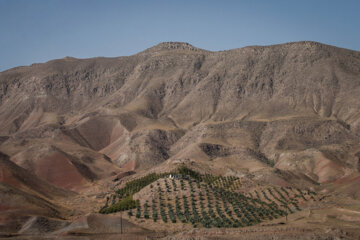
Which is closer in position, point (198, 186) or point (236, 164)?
point (198, 186)

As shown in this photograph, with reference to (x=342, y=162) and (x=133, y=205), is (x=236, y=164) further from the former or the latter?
(x=133, y=205)

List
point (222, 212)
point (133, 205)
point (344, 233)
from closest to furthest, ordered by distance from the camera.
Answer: point (344, 233) → point (222, 212) → point (133, 205)

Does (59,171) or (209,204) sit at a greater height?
(209,204)

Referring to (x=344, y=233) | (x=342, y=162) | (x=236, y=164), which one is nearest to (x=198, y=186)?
(x=344, y=233)

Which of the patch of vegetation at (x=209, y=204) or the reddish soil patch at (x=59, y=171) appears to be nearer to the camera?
the patch of vegetation at (x=209, y=204)

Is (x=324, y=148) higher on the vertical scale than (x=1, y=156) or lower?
lower

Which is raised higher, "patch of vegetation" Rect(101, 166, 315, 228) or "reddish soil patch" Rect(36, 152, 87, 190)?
"patch of vegetation" Rect(101, 166, 315, 228)

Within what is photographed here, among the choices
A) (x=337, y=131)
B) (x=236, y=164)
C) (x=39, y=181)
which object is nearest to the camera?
(x=39, y=181)

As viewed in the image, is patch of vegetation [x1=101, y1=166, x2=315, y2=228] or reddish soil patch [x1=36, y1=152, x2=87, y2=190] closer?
patch of vegetation [x1=101, y1=166, x2=315, y2=228]

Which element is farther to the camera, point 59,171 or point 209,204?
point 59,171

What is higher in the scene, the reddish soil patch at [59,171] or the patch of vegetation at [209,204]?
the patch of vegetation at [209,204]
